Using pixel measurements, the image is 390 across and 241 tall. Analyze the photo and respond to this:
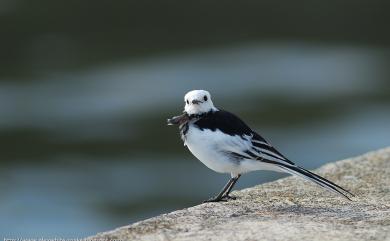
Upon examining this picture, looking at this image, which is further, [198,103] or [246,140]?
[198,103]

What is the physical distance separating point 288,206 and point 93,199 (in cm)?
870

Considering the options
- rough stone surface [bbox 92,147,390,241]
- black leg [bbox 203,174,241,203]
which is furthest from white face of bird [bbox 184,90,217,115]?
rough stone surface [bbox 92,147,390,241]

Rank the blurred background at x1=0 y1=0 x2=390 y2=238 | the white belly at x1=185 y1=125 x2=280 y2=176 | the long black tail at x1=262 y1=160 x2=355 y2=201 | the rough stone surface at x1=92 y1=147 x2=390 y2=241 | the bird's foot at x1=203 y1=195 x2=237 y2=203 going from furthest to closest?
the blurred background at x1=0 y1=0 x2=390 y2=238
the bird's foot at x1=203 y1=195 x2=237 y2=203
the white belly at x1=185 y1=125 x2=280 y2=176
the long black tail at x1=262 y1=160 x2=355 y2=201
the rough stone surface at x1=92 y1=147 x2=390 y2=241

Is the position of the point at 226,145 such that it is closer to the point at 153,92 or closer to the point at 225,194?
the point at 225,194

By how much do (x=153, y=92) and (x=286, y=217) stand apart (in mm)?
14341

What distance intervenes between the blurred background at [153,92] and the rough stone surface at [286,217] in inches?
256

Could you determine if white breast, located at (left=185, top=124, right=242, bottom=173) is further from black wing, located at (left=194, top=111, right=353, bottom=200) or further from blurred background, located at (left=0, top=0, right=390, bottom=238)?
blurred background, located at (left=0, top=0, right=390, bottom=238)

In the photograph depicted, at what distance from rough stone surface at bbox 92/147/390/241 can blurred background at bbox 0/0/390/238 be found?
256 inches

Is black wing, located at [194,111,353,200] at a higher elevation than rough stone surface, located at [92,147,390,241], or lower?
higher

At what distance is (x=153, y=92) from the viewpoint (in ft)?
69.5

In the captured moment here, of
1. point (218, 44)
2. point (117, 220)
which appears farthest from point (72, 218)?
point (218, 44)

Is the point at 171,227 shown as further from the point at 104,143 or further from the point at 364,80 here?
the point at 364,80

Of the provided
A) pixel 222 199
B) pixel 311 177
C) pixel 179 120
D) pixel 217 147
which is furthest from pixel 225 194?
pixel 311 177

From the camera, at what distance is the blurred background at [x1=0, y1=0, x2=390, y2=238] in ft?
52.3
